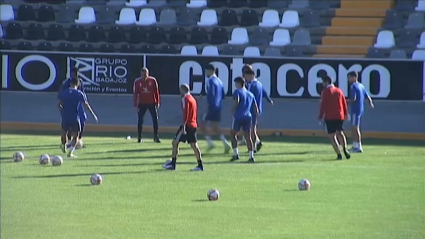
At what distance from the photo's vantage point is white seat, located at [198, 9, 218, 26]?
114ft

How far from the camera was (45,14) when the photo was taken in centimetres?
3591

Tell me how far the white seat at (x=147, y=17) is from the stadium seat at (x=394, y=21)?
7.53 metres

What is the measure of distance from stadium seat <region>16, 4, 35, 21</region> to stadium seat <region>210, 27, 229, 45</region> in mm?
6249

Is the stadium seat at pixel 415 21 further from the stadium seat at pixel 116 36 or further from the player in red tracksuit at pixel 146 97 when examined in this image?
the player in red tracksuit at pixel 146 97

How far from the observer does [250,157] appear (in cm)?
2314

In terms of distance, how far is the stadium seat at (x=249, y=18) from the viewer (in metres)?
34.7

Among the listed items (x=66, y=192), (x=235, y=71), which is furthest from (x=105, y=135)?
(x=66, y=192)

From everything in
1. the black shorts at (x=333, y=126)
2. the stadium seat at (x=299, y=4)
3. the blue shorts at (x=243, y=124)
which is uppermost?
the stadium seat at (x=299, y=4)

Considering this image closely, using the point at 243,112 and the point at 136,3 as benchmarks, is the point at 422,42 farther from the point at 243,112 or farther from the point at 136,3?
the point at 243,112

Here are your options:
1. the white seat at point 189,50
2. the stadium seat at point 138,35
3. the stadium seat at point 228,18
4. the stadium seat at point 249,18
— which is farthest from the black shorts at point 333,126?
the stadium seat at point 138,35

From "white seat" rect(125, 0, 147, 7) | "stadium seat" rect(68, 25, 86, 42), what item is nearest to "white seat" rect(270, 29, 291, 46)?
"white seat" rect(125, 0, 147, 7)

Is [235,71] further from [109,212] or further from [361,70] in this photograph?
[109,212]

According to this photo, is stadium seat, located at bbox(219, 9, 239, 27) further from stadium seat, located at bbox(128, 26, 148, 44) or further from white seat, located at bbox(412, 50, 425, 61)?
white seat, located at bbox(412, 50, 425, 61)

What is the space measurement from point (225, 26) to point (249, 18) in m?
0.84
